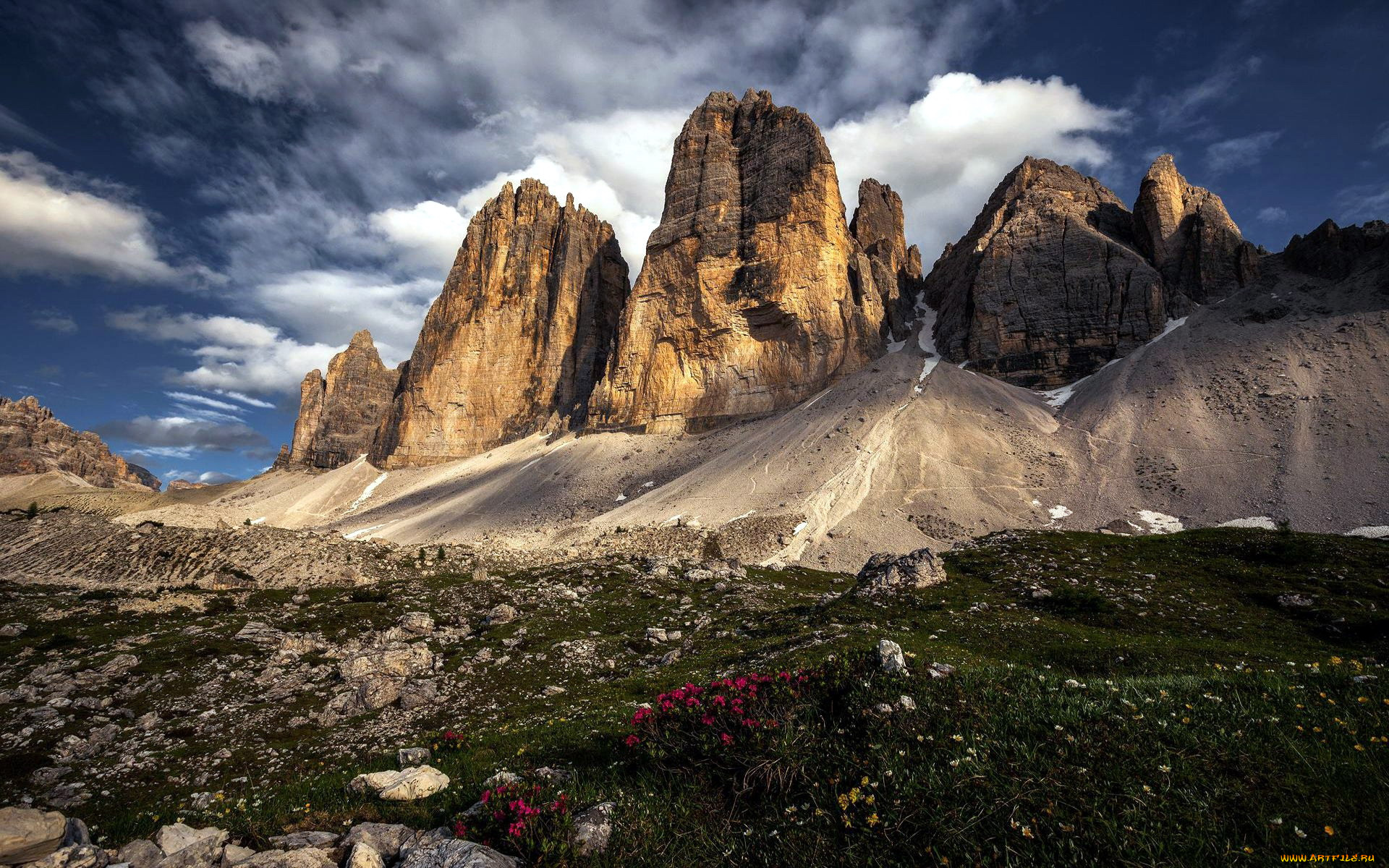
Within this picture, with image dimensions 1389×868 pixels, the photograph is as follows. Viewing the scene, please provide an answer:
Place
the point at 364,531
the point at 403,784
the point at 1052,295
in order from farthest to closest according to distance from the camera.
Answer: the point at 364,531
the point at 1052,295
the point at 403,784

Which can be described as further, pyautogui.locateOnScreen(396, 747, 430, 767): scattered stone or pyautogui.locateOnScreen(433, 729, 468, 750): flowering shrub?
pyautogui.locateOnScreen(433, 729, 468, 750): flowering shrub

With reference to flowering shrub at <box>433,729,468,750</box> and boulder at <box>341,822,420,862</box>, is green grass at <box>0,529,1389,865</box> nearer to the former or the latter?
flowering shrub at <box>433,729,468,750</box>

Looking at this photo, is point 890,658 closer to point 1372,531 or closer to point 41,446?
point 1372,531

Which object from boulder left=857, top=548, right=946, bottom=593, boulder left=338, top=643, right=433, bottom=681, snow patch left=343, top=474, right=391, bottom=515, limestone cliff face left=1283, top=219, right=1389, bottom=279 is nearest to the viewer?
boulder left=338, top=643, right=433, bottom=681

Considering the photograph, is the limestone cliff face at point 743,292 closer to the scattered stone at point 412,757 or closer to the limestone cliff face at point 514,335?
the limestone cliff face at point 514,335

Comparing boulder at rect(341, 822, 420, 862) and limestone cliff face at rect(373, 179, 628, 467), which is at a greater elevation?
limestone cliff face at rect(373, 179, 628, 467)

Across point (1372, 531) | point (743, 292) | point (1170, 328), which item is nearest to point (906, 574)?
point (1372, 531)

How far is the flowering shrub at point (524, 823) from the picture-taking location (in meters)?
5.86

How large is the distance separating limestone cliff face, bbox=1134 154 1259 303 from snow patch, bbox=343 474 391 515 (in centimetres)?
18625

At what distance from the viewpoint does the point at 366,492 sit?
6004 inches

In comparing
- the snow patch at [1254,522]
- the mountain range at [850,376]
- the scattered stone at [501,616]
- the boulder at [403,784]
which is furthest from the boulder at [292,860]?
the snow patch at [1254,522]

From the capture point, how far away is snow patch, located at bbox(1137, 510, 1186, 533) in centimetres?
5947

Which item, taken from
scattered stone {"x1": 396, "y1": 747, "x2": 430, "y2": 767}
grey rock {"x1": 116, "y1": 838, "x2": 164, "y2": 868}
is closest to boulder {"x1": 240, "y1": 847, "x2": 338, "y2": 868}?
grey rock {"x1": 116, "y1": 838, "x2": 164, "y2": 868}

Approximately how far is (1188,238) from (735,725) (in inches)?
5821
